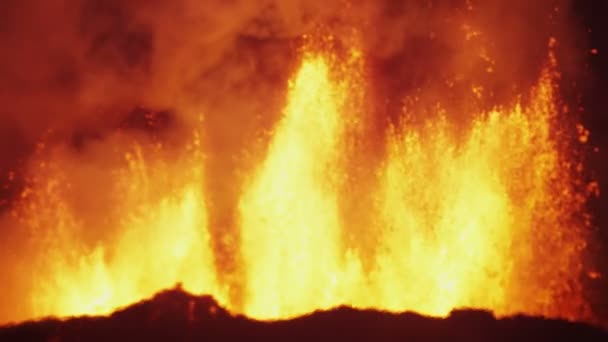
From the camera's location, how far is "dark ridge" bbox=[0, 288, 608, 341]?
20703mm

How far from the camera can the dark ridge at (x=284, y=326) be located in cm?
2070

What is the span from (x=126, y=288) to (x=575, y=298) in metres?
15.3

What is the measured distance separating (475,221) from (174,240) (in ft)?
31.3

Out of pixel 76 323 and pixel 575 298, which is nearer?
pixel 76 323

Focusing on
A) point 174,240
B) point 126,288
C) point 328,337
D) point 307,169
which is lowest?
point 328,337

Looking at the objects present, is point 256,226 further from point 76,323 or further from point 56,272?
point 76,323

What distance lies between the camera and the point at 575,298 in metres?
31.4

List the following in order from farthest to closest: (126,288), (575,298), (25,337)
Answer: (575,298)
(126,288)
(25,337)

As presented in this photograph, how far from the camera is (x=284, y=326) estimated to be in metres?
20.8

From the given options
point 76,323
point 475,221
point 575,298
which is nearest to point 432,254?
point 475,221

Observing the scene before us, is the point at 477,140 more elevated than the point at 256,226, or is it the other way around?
the point at 477,140

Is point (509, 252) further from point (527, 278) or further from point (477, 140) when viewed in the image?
point (477, 140)

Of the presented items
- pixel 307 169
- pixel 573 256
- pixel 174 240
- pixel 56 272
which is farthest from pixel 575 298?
pixel 56 272

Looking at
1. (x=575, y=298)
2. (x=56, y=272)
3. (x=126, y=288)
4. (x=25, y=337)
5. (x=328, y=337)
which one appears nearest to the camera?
(x=328, y=337)
